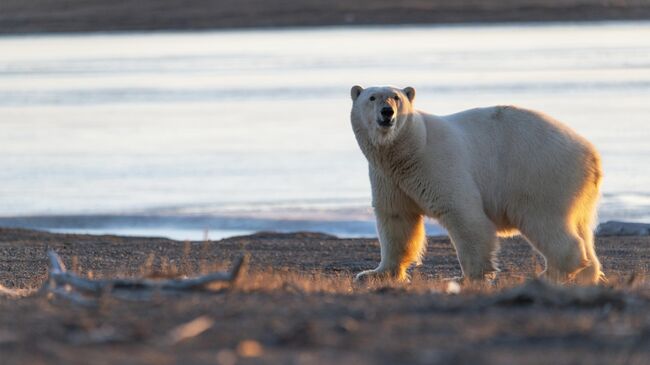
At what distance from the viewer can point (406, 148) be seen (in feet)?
27.5

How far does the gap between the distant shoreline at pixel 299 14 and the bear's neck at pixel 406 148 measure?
39.3m

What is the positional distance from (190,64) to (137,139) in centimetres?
1558

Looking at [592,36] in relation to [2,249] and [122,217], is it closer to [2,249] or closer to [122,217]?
[122,217]

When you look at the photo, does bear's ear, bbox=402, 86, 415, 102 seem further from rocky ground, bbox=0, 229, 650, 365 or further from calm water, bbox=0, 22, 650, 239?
calm water, bbox=0, 22, 650, 239

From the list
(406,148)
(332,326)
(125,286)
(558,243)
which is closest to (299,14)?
(406,148)

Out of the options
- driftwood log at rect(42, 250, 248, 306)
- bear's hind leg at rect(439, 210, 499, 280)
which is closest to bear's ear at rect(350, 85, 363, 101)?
bear's hind leg at rect(439, 210, 499, 280)

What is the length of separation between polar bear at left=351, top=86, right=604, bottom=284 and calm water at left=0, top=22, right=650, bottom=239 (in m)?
4.77

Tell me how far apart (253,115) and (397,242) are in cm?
1522

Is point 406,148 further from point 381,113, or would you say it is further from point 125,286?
point 125,286

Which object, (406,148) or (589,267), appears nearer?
(406,148)

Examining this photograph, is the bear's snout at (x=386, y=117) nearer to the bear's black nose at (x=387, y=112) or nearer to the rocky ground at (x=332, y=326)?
the bear's black nose at (x=387, y=112)

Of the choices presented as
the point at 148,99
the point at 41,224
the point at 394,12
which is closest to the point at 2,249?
the point at 41,224

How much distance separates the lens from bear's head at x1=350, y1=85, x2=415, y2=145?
8133 millimetres

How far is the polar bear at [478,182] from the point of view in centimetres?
834
